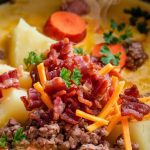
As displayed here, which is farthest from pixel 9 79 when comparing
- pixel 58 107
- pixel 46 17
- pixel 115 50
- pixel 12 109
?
pixel 46 17

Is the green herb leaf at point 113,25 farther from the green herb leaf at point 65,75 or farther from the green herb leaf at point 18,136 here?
the green herb leaf at point 18,136

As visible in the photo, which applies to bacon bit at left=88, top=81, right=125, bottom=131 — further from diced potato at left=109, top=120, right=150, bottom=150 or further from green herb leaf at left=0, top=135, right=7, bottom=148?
green herb leaf at left=0, top=135, right=7, bottom=148

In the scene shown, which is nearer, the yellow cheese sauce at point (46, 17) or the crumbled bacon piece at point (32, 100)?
the crumbled bacon piece at point (32, 100)

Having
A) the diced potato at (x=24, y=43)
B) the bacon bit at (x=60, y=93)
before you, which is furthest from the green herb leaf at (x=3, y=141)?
the diced potato at (x=24, y=43)

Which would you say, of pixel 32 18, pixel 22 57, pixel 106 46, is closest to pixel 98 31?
pixel 106 46

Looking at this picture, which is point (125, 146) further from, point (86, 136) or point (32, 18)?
point (32, 18)

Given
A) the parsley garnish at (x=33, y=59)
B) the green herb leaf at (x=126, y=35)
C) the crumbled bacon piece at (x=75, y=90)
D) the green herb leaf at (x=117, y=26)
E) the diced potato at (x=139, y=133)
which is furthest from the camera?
the green herb leaf at (x=117, y=26)

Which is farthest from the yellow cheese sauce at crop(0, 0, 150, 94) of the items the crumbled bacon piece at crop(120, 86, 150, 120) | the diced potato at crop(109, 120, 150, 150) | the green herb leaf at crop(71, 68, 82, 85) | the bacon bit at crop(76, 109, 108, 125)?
the bacon bit at crop(76, 109, 108, 125)

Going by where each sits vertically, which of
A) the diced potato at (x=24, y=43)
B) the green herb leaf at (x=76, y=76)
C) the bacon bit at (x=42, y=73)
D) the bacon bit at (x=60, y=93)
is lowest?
the bacon bit at (x=60, y=93)
